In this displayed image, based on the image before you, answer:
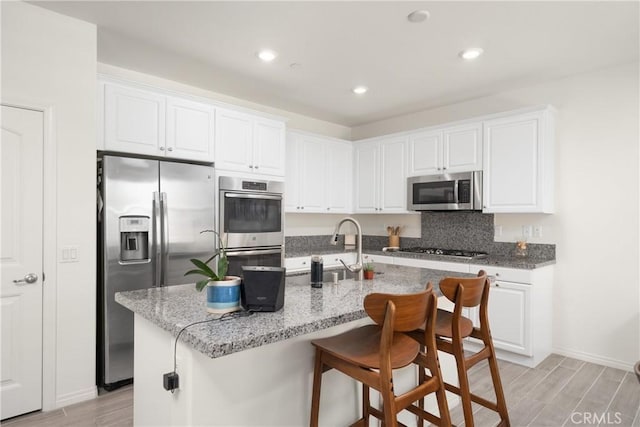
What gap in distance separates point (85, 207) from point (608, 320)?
442 centimetres

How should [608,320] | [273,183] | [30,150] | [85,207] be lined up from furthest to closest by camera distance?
[273,183]
[608,320]
[85,207]
[30,150]

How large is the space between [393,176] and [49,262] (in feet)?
11.7

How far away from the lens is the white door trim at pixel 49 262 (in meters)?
2.46

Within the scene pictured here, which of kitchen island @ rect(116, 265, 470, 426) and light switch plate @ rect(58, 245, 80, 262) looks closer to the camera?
kitchen island @ rect(116, 265, 470, 426)

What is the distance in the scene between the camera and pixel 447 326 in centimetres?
198

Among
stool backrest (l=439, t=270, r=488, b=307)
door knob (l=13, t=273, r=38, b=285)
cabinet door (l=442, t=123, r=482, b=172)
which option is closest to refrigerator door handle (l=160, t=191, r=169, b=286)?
door knob (l=13, t=273, r=38, b=285)

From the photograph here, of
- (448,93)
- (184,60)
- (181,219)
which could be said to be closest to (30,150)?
(181,219)

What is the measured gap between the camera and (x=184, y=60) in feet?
10.5

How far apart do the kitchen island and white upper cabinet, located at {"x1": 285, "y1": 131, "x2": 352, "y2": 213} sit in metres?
2.59

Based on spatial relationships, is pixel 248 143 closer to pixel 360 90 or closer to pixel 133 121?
pixel 133 121

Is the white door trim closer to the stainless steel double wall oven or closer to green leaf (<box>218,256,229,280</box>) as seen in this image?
the stainless steel double wall oven

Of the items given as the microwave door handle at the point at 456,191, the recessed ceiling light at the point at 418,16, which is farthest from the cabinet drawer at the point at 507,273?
the recessed ceiling light at the point at 418,16

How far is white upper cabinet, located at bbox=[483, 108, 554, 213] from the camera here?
11.2 feet

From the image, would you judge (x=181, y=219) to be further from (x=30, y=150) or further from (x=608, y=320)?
(x=608, y=320)
